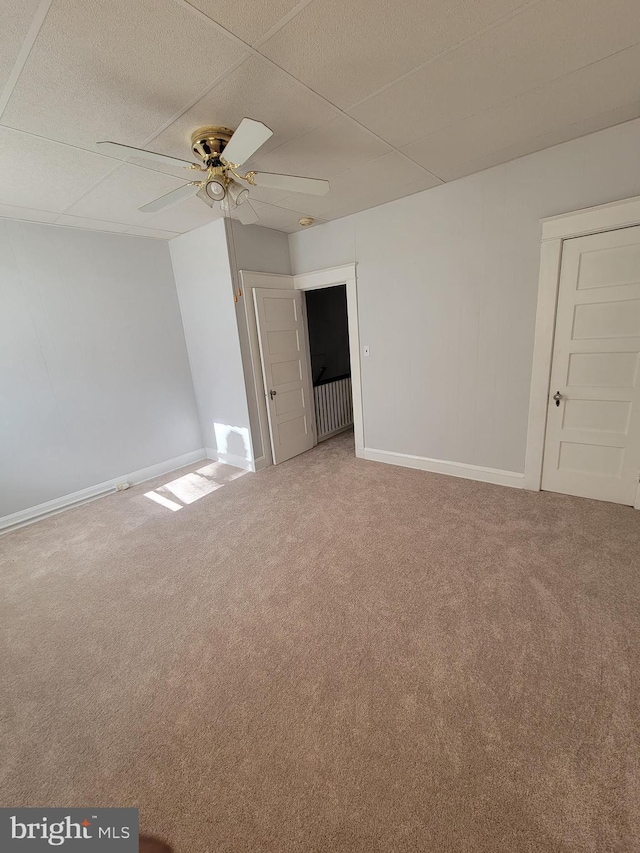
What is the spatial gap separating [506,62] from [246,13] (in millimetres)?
1217

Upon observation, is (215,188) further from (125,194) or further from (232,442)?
(232,442)

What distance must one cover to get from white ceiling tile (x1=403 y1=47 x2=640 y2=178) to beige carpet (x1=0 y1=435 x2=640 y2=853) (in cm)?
267

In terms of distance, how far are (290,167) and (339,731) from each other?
127 inches

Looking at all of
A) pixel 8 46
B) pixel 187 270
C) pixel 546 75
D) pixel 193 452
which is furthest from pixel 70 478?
pixel 546 75

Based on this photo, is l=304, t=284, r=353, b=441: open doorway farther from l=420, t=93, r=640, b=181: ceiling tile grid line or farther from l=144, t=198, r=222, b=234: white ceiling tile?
l=420, t=93, r=640, b=181: ceiling tile grid line

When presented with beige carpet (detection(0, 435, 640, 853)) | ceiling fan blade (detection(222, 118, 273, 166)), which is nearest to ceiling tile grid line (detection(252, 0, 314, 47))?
ceiling fan blade (detection(222, 118, 273, 166))

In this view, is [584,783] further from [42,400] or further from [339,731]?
[42,400]

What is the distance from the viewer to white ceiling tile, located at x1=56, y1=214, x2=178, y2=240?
121 inches

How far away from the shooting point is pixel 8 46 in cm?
133

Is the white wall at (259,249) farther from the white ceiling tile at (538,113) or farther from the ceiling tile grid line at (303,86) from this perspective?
the white ceiling tile at (538,113)

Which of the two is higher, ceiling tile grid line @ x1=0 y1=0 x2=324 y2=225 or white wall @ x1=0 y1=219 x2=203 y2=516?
ceiling tile grid line @ x1=0 y1=0 x2=324 y2=225

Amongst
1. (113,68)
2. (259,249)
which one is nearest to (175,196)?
(113,68)

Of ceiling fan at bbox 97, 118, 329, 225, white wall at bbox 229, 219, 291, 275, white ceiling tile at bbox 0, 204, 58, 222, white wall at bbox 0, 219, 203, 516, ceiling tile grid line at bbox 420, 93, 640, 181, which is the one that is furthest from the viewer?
white wall at bbox 229, 219, 291, 275

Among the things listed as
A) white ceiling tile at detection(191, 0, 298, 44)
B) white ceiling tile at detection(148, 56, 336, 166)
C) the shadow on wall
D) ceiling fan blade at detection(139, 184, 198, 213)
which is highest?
white ceiling tile at detection(191, 0, 298, 44)
